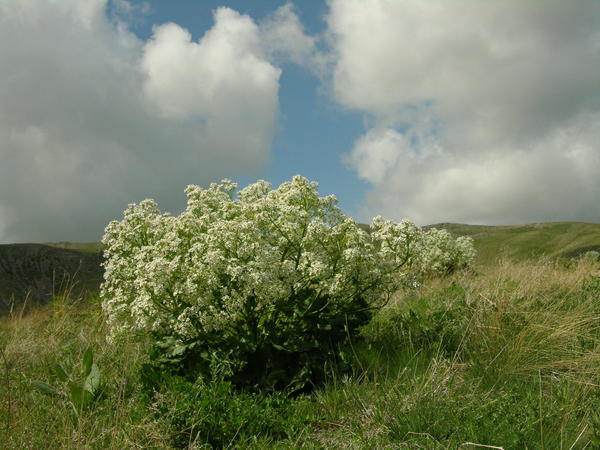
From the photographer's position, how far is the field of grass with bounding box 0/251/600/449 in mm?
4383

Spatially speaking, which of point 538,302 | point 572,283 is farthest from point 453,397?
point 572,283

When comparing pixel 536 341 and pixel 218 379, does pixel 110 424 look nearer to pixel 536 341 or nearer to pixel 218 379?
pixel 218 379

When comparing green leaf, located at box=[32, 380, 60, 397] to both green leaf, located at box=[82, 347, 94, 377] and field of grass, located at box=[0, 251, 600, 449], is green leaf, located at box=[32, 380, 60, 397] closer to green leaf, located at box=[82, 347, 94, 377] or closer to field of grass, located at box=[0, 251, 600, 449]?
field of grass, located at box=[0, 251, 600, 449]

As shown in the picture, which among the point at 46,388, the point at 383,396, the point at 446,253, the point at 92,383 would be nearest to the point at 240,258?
the point at 383,396

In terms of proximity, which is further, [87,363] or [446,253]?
[446,253]

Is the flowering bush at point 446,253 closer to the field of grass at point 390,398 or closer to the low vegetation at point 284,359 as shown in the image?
the field of grass at point 390,398

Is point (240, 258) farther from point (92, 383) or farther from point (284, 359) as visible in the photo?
point (92, 383)

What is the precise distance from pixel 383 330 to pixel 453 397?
3.09m

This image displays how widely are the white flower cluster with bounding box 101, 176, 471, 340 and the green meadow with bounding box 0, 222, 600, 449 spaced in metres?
0.77

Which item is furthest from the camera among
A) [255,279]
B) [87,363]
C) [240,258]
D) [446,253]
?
[446,253]

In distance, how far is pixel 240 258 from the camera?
5.60 meters

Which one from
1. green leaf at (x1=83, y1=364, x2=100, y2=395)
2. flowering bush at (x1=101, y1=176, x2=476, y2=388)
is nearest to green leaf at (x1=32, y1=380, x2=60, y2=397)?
green leaf at (x1=83, y1=364, x2=100, y2=395)

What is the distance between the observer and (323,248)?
5.97 metres

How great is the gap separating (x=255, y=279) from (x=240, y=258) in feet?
1.79
